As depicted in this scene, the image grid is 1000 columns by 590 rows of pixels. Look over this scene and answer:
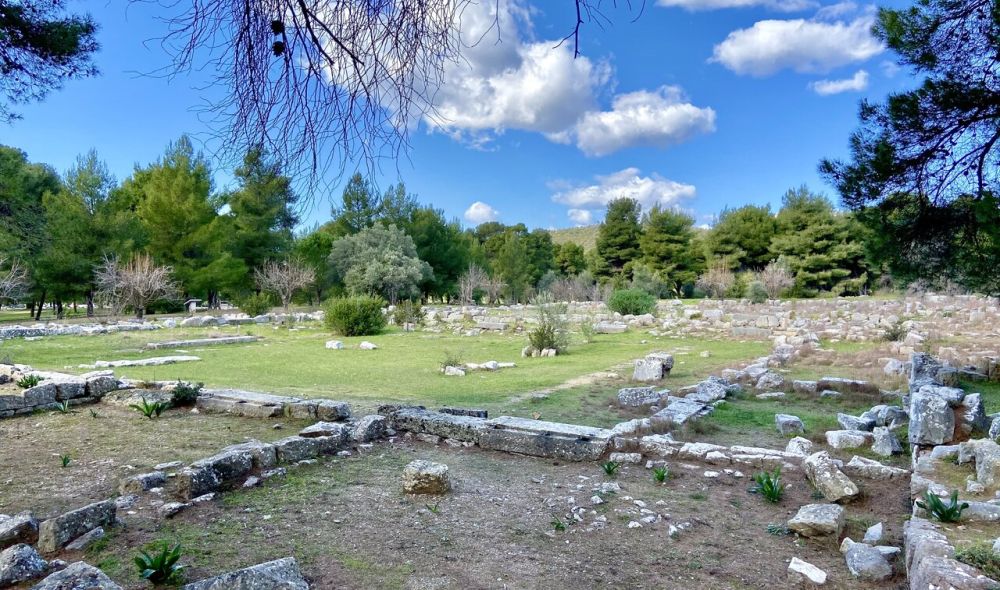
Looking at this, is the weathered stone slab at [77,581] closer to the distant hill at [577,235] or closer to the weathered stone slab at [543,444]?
the weathered stone slab at [543,444]

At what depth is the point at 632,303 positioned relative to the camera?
23.2 metres

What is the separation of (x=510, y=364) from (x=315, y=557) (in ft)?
31.6

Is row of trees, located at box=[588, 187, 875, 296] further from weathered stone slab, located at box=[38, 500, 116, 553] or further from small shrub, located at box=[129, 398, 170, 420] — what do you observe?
weathered stone slab, located at box=[38, 500, 116, 553]

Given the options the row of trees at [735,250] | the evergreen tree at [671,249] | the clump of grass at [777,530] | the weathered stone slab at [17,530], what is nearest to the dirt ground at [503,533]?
the clump of grass at [777,530]

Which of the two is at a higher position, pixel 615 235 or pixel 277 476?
pixel 615 235

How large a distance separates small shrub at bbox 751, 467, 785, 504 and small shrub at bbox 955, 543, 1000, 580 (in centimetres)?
151

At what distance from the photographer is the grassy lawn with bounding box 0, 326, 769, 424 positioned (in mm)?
8945

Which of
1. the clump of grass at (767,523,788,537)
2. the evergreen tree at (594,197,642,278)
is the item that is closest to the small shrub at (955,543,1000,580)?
the clump of grass at (767,523,788,537)

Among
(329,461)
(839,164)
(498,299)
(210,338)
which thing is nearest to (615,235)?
(498,299)

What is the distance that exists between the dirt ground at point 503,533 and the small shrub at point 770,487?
8 cm

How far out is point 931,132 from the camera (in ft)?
21.2

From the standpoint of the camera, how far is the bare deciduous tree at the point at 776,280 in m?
33.8

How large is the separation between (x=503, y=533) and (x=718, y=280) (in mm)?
38891

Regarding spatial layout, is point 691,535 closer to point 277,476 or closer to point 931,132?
point 277,476
